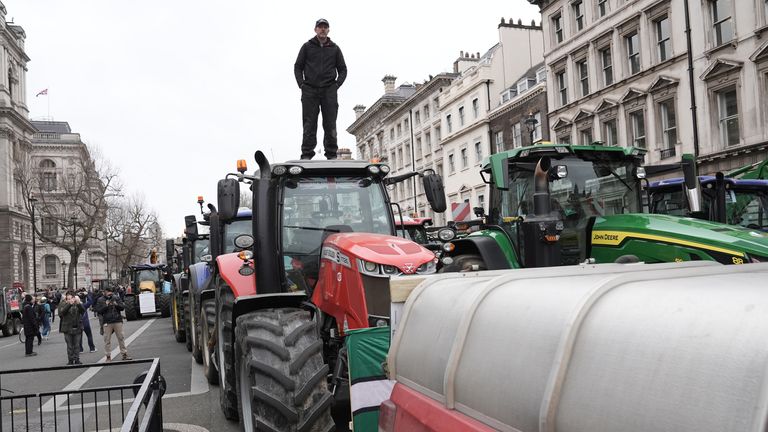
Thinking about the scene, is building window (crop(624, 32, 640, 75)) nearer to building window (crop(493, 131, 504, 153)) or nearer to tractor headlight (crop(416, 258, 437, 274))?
building window (crop(493, 131, 504, 153))

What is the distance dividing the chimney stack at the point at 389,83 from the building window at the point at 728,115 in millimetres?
39617

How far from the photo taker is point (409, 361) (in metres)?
3.14

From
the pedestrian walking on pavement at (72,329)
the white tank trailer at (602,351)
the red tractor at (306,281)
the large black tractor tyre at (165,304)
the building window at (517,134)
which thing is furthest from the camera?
the building window at (517,134)

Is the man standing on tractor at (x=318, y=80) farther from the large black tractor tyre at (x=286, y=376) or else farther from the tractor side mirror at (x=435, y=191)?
the large black tractor tyre at (x=286, y=376)

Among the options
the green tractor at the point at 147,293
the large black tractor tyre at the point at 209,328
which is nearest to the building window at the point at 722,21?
the large black tractor tyre at the point at 209,328

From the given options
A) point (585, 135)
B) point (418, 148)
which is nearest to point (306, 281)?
point (585, 135)

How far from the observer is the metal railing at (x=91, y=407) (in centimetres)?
368

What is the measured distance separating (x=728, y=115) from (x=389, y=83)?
40099mm

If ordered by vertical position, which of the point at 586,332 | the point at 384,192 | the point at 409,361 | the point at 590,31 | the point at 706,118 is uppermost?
the point at 590,31

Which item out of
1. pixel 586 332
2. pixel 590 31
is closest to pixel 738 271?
pixel 586 332

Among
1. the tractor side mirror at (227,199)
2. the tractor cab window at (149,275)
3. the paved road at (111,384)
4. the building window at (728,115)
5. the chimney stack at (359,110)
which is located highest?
the chimney stack at (359,110)

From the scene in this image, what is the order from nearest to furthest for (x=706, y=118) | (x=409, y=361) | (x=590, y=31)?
(x=409, y=361)
(x=706, y=118)
(x=590, y=31)

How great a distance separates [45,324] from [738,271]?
2523cm

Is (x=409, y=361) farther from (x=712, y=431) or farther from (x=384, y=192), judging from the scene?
(x=384, y=192)
